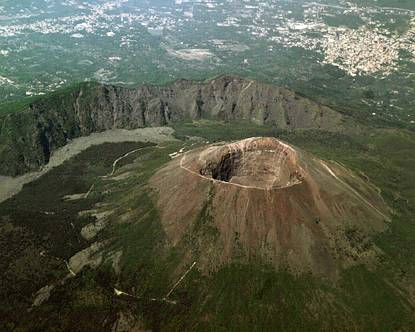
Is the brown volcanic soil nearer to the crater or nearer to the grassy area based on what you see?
the crater

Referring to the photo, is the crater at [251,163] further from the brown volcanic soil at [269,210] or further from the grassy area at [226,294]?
the grassy area at [226,294]

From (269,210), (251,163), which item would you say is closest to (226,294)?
(269,210)

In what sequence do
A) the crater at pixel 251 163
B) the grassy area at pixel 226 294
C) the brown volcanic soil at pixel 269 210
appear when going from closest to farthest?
the grassy area at pixel 226 294, the brown volcanic soil at pixel 269 210, the crater at pixel 251 163

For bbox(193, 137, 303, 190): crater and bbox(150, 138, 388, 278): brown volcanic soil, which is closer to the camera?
bbox(150, 138, 388, 278): brown volcanic soil

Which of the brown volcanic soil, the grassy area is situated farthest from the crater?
the grassy area

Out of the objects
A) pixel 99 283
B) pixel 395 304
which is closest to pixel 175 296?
pixel 99 283

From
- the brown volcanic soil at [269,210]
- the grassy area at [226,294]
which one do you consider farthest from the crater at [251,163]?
the grassy area at [226,294]

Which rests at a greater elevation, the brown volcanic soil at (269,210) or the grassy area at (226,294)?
the brown volcanic soil at (269,210)
